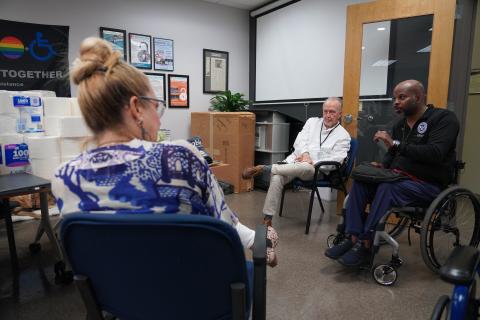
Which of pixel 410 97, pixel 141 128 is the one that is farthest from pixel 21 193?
pixel 410 97

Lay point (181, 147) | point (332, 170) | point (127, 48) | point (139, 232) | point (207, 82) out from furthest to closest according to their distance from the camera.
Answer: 1. point (207, 82)
2. point (127, 48)
3. point (332, 170)
4. point (181, 147)
5. point (139, 232)

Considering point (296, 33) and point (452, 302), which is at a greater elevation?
point (296, 33)

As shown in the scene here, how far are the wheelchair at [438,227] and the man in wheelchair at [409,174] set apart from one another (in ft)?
0.21

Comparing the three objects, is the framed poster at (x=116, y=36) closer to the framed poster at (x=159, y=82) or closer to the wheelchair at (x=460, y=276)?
the framed poster at (x=159, y=82)

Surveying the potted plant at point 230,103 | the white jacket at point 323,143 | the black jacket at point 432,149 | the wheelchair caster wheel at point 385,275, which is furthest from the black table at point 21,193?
the potted plant at point 230,103

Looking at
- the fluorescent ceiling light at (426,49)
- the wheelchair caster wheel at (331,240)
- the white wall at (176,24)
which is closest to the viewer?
the wheelchair caster wheel at (331,240)

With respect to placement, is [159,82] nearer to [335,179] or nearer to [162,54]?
[162,54]

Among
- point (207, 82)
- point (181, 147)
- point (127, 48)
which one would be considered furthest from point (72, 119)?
point (207, 82)

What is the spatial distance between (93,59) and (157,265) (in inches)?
20.3

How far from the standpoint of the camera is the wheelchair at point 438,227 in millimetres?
1797

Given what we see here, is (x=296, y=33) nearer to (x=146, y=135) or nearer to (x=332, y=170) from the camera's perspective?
(x=332, y=170)

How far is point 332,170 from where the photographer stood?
2.85 metres

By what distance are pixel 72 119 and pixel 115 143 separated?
5.04ft

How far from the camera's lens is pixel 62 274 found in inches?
77.5
